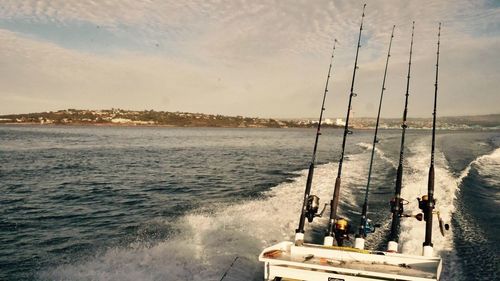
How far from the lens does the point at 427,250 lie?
928 cm

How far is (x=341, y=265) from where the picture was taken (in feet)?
27.8

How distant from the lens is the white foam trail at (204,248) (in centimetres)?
1017

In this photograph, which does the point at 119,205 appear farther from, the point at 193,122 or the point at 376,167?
the point at 193,122

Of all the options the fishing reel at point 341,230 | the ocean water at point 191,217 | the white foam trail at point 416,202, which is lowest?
the ocean water at point 191,217

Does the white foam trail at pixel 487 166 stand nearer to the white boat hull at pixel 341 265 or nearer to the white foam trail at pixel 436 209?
the white foam trail at pixel 436 209

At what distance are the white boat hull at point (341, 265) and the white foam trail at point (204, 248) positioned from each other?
75.0 inches

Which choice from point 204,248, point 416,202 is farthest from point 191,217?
point 416,202

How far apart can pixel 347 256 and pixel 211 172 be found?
21.1 m

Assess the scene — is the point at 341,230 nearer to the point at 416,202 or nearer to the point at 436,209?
the point at 436,209

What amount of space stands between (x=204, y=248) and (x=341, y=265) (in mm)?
4912

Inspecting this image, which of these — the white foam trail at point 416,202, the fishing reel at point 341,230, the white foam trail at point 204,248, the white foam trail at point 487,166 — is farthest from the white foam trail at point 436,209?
the white foam trail at point 204,248

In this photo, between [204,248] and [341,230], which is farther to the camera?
[204,248]

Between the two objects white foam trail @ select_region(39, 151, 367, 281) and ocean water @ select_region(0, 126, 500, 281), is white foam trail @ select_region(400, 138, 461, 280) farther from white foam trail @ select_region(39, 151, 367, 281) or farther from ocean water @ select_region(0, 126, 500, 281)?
white foam trail @ select_region(39, 151, 367, 281)

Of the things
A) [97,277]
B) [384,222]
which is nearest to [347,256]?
[97,277]
